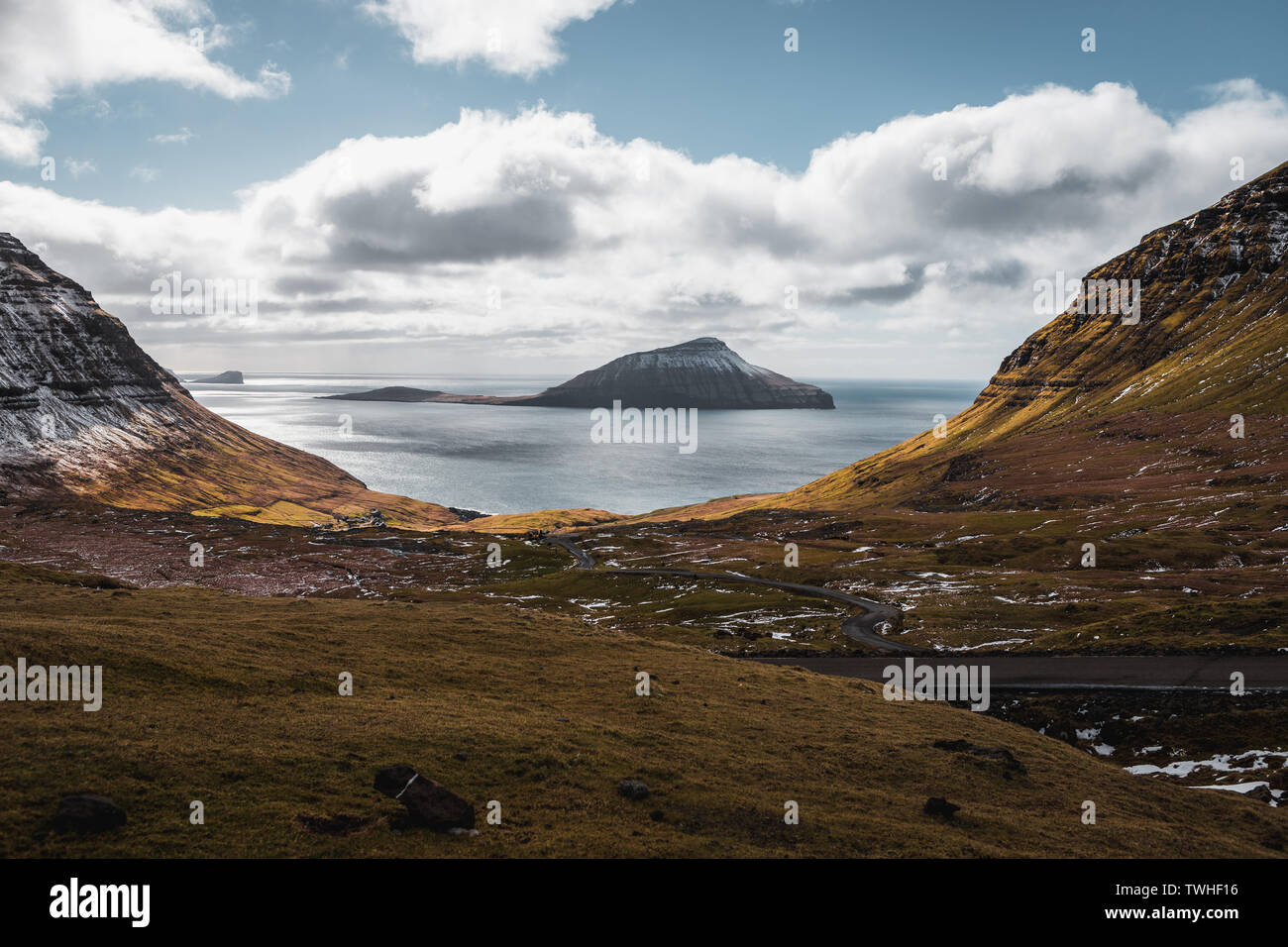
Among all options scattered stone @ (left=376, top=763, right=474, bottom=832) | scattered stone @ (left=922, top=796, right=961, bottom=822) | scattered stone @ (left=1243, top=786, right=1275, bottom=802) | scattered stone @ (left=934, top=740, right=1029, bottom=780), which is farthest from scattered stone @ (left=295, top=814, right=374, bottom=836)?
scattered stone @ (left=1243, top=786, right=1275, bottom=802)

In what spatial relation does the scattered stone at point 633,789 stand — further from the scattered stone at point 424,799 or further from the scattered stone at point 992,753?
the scattered stone at point 992,753

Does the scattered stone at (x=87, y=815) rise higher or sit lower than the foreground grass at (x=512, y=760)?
higher

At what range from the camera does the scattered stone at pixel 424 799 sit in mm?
25000

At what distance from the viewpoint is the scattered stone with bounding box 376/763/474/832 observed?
82.0 ft

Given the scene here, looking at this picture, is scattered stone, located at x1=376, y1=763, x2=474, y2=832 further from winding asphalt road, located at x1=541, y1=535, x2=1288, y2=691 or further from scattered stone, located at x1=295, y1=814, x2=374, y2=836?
winding asphalt road, located at x1=541, y1=535, x2=1288, y2=691

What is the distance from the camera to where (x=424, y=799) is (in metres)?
25.5

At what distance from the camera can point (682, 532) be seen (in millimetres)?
192500

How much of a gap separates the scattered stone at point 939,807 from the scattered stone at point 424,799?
19489mm

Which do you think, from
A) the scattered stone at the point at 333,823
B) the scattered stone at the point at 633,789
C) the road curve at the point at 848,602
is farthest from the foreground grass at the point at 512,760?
the road curve at the point at 848,602

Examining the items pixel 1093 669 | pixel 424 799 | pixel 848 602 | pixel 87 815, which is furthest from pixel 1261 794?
pixel 848 602

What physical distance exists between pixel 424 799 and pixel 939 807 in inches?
854
